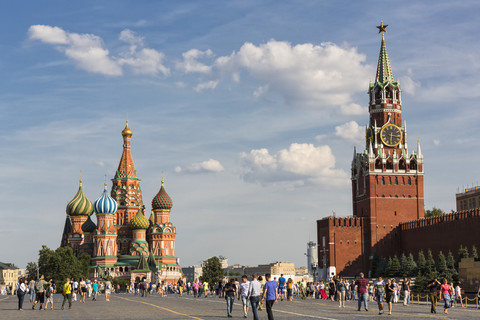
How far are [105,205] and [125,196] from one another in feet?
25.0

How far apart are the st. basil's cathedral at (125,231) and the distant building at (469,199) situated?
58113 millimetres

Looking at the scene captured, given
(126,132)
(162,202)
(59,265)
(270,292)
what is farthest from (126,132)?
(270,292)

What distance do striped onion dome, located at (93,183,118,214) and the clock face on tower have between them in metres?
44.0

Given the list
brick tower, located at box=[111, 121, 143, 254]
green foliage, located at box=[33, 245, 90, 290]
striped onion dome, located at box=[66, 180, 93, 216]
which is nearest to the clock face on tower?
brick tower, located at box=[111, 121, 143, 254]

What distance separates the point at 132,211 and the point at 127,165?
819 cm

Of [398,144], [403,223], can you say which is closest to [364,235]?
[403,223]

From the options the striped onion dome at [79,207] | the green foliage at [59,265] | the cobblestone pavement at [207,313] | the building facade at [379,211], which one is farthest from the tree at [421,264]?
the striped onion dome at [79,207]

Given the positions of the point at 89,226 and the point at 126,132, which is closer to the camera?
the point at 89,226

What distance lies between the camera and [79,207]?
12719 cm

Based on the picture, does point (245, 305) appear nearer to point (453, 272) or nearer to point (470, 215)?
point (453, 272)

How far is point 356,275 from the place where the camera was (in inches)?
3873

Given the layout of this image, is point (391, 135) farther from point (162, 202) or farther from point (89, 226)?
point (89, 226)

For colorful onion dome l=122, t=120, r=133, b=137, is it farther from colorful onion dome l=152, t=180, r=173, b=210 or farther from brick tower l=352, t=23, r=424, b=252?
brick tower l=352, t=23, r=424, b=252

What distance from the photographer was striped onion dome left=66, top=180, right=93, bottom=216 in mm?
127062
